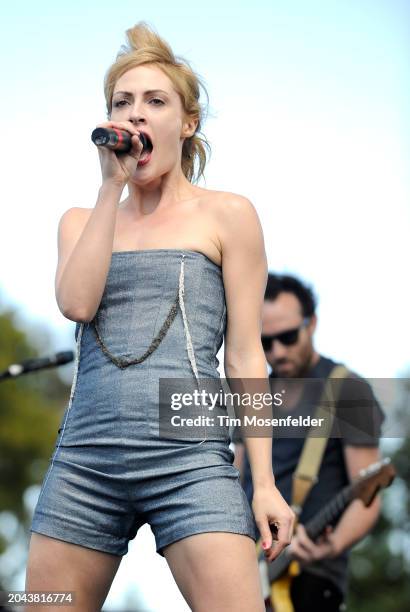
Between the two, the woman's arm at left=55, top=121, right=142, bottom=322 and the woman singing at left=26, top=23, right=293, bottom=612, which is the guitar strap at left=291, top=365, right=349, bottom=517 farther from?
the woman's arm at left=55, top=121, right=142, bottom=322

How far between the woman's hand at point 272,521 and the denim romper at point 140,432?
37mm

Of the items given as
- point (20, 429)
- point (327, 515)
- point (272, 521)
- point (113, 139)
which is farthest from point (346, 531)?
point (20, 429)

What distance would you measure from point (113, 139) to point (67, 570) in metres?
1.12

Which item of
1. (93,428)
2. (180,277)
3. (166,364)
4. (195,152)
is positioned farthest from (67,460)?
(195,152)

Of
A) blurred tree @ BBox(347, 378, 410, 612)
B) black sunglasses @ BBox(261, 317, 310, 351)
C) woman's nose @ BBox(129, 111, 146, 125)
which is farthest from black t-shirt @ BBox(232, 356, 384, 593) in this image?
blurred tree @ BBox(347, 378, 410, 612)

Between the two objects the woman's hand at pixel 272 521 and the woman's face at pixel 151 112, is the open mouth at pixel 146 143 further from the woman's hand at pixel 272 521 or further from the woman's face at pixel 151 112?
the woman's hand at pixel 272 521

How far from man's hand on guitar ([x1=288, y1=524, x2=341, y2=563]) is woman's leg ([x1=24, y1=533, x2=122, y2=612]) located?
279 centimetres

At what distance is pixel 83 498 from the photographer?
2.93 metres

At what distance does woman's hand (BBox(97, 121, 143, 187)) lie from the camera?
118 inches

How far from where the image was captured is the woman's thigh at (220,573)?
2.78 metres

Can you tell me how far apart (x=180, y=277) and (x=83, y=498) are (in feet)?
2.09

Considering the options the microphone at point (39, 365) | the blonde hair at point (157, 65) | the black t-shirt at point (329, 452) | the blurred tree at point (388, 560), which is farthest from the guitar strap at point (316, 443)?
the blurred tree at point (388, 560)

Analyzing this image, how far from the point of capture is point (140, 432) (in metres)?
2.92

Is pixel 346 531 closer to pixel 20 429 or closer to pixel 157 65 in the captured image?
pixel 157 65
